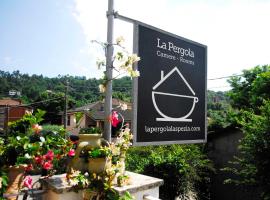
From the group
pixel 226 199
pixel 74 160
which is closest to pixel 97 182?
pixel 74 160

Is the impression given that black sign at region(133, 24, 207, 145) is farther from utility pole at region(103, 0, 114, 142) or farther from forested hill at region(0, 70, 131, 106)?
forested hill at region(0, 70, 131, 106)

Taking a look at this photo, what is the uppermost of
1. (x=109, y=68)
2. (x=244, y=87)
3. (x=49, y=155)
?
(x=244, y=87)

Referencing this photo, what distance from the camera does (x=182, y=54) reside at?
2785 mm

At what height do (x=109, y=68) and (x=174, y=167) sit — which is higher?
(x=109, y=68)

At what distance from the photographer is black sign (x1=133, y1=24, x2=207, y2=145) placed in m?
2.39

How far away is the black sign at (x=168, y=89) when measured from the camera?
7.84 feet


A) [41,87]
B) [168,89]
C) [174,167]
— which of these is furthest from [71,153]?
[41,87]

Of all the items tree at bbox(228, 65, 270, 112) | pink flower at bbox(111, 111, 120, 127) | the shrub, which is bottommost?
the shrub

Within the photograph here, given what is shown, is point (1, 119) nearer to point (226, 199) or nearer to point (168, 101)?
point (226, 199)

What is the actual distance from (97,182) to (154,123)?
74 cm

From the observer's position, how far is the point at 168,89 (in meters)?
2.62

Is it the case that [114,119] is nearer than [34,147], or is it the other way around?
[34,147]

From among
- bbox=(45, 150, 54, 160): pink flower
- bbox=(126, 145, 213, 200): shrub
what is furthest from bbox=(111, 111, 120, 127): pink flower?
bbox=(126, 145, 213, 200): shrub

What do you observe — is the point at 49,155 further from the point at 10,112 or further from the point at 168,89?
the point at 10,112
